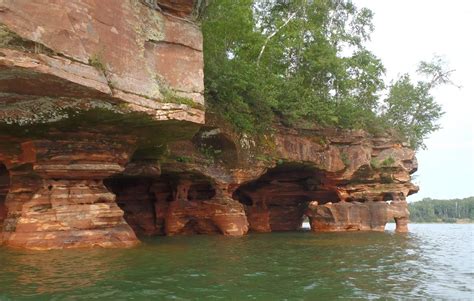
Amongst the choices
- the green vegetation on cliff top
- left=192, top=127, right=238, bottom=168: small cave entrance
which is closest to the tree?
the green vegetation on cliff top

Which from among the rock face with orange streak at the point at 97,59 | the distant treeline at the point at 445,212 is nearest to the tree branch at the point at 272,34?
the rock face with orange streak at the point at 97,59

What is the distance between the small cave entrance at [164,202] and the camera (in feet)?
67.7

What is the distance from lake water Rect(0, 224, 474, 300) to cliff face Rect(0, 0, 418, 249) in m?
1.61

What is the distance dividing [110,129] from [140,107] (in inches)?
69.2

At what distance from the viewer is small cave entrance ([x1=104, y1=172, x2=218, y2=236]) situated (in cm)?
2062

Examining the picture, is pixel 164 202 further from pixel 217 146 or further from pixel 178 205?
pixel 217 146

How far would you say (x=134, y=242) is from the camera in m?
13.4

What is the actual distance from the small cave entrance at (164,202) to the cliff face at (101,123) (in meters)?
0.10

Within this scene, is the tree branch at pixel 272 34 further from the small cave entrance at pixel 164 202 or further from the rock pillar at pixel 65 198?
the rock pillar at pixel 65 198

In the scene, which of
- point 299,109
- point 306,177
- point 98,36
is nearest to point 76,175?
point 98,36

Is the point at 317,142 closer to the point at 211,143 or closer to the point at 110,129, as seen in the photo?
the point at 211,143

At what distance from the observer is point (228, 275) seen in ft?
27.6

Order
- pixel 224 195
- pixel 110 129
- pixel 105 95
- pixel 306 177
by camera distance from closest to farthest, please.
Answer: pixel 105 95, pixel 110 129, pixel 224 195, pixel 306 177

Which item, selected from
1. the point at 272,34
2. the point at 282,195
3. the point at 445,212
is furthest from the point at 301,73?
the point at 445,212
